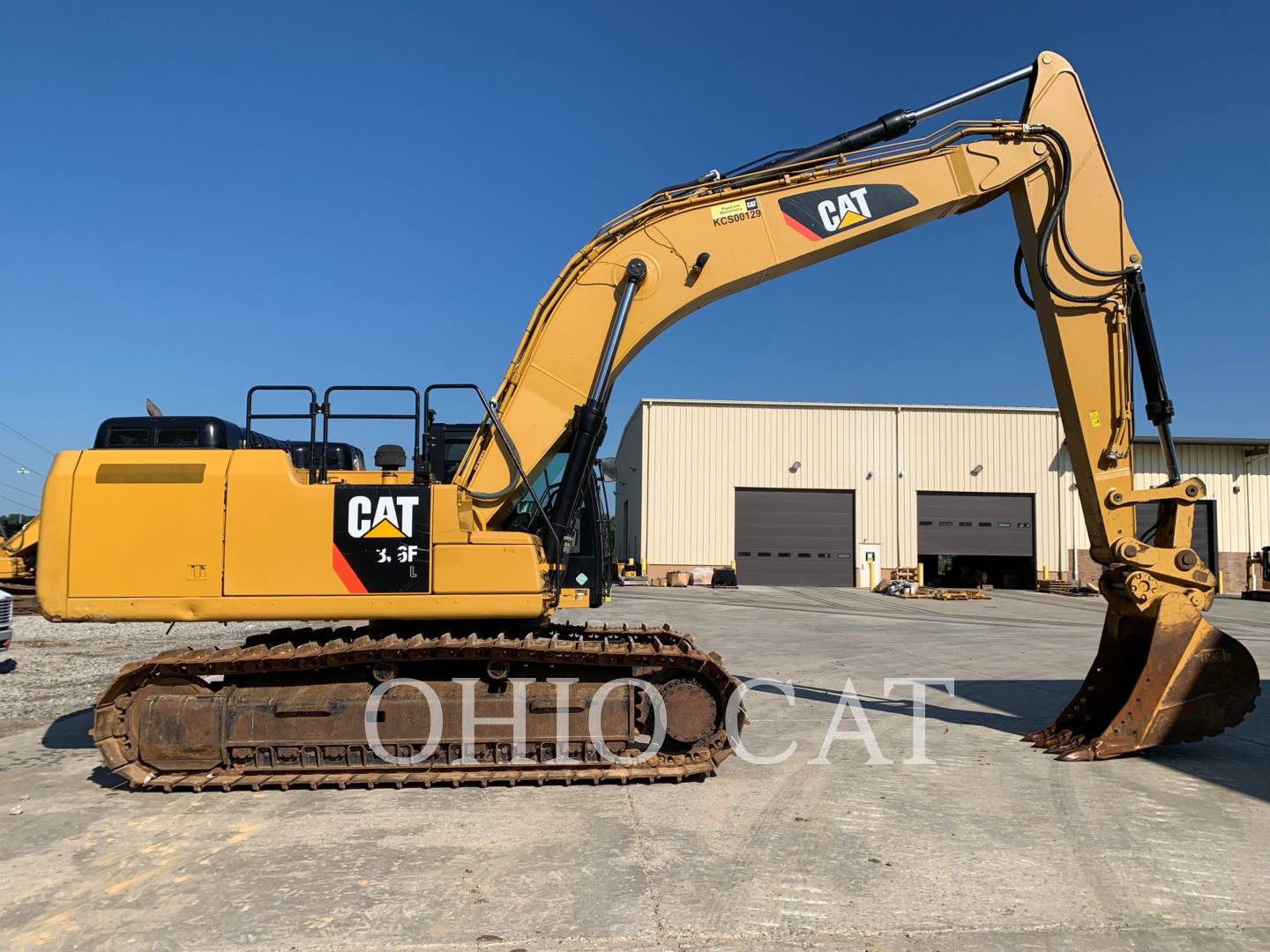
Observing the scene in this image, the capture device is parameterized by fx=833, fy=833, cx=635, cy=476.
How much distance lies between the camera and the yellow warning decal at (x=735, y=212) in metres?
7.22

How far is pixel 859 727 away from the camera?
8242 mm

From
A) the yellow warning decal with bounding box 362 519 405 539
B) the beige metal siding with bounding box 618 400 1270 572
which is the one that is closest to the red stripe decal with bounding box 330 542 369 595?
the yellow warning decal with bounding box 362 519 405 539

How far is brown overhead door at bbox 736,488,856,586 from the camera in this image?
36500mm

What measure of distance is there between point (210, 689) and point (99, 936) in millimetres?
2781

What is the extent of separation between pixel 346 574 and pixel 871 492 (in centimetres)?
3304

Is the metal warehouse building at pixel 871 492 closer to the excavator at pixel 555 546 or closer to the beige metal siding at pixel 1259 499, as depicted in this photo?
the beige metal siding at pixel 1259 499

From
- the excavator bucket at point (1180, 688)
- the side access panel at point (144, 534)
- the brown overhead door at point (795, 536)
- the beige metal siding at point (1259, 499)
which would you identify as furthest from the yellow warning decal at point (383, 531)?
the beige metal siding at point (1259, 499)

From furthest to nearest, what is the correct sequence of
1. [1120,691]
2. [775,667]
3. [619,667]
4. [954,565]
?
[954,565] → [775,667] → [1120,691] → [619,667]

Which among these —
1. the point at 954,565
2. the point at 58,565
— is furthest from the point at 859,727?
the point at 954,565

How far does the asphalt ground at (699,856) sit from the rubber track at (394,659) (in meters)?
0.13

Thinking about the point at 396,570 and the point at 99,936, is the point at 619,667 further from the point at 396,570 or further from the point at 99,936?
the point at 99,936

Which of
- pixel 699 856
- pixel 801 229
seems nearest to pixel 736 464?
pixel 801 229

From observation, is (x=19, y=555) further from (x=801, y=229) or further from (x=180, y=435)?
(x=801, y=229)

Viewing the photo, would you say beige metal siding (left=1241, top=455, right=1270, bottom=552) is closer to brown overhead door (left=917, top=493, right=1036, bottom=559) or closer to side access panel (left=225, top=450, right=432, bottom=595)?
brown overhead door (left=917, top=493, right=1036, bottom=559)
